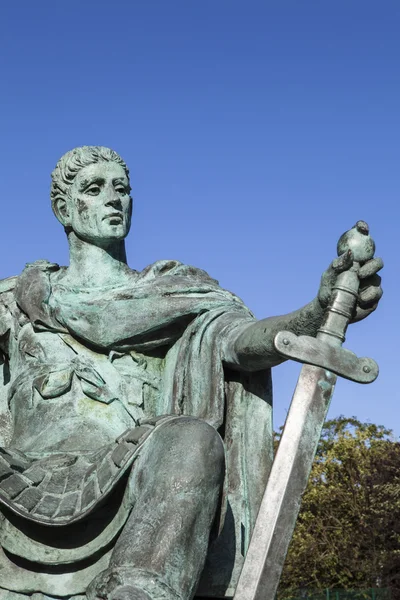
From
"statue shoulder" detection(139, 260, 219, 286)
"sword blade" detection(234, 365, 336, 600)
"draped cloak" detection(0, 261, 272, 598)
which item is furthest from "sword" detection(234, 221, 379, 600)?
"statue shoulder" detection(139, 260, 219, 286)

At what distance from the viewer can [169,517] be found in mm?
5102

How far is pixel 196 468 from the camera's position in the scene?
17.1ft

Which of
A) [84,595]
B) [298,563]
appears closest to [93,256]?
[84,595]

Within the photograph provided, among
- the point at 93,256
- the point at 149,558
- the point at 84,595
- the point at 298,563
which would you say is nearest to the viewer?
the point at 149,558

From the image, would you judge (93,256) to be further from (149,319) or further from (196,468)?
(196,468)

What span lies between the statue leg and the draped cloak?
20 cm

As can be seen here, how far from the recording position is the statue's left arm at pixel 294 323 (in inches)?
208

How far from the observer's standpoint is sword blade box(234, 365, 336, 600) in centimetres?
A: 496

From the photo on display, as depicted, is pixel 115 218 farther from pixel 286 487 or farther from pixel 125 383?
pixel 286 487

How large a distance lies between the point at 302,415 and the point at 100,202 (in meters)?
2.40

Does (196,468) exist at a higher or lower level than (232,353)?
lower

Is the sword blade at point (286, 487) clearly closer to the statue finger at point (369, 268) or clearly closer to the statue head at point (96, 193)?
the statue finger at point (369, 268)

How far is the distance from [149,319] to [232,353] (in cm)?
67

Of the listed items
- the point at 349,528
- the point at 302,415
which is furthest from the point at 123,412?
the point at 349,528
